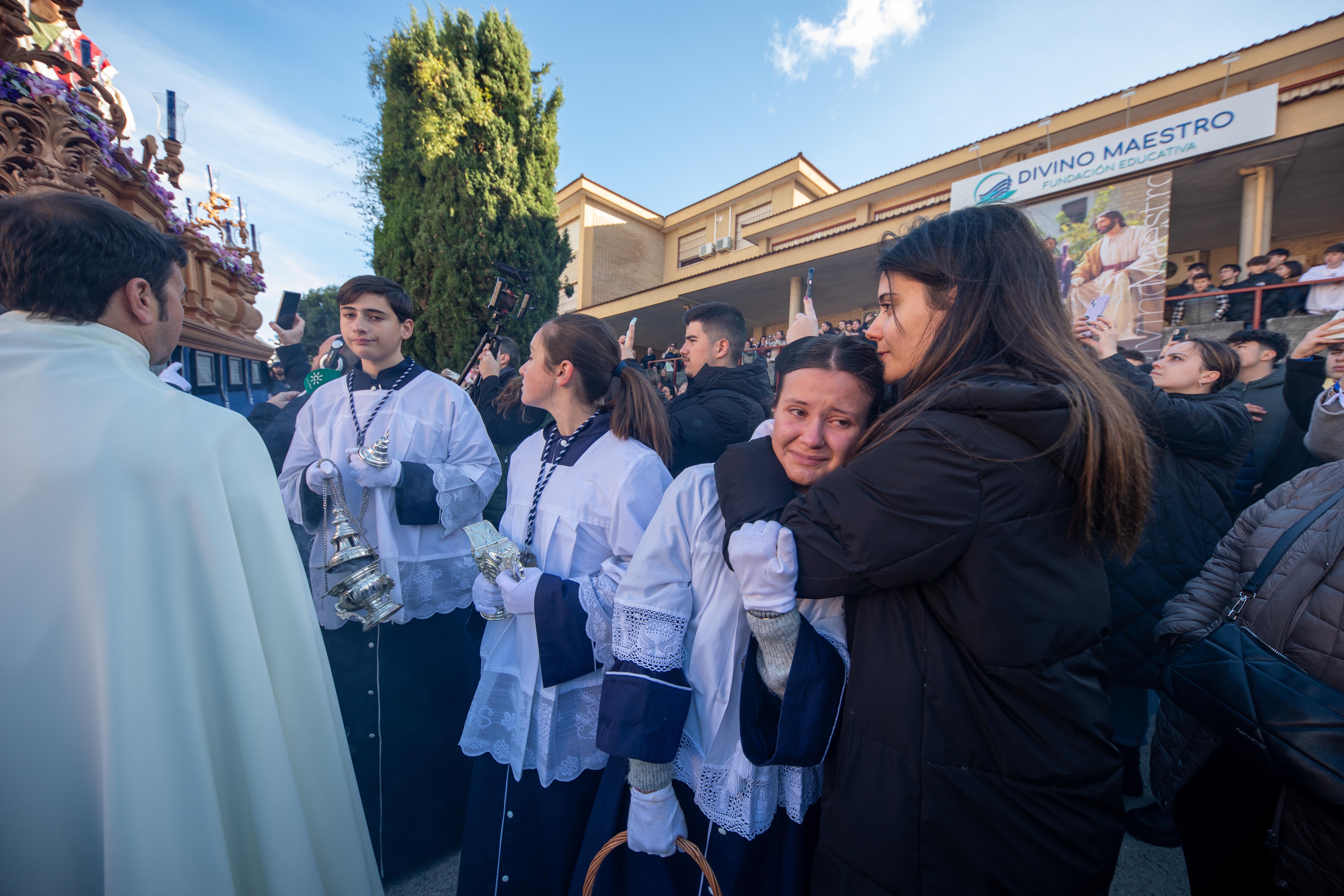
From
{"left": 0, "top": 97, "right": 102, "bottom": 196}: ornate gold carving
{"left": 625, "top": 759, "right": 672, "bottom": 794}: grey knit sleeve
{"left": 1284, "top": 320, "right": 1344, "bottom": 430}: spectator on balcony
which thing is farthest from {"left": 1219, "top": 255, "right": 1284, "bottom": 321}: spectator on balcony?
{"left": 0, "top": 97, "right": 102, "bottom": 196}: ornate gold carving

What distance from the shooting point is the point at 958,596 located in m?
1.06

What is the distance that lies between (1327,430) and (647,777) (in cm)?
328

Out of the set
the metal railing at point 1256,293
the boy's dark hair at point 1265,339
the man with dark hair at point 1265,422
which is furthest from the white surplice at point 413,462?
the metal railing at point 1256,293

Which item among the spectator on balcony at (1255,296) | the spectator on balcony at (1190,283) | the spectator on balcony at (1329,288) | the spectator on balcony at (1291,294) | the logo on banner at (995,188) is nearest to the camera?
the spectator on balcony at (1329,288)

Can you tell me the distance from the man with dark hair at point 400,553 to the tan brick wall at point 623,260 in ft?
59.0

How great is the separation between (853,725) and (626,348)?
378cm

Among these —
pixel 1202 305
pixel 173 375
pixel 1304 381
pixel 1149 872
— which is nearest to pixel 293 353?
pixel 173 375

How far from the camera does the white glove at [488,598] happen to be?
1.81 metres

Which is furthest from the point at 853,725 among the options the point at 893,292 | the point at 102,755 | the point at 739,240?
the point at 739,240

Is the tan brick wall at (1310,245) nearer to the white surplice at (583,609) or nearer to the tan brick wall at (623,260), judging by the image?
the white surplice at (583,609)

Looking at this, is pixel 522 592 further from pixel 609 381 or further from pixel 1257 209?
pixel 1257 209

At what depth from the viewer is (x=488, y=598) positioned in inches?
71.5

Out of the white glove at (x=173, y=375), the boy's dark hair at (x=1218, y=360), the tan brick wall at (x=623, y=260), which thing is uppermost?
the tan brick wall at (x=623, y=260)

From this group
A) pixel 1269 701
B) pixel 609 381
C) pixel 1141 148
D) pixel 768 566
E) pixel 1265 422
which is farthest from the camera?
pixel 1141 148
